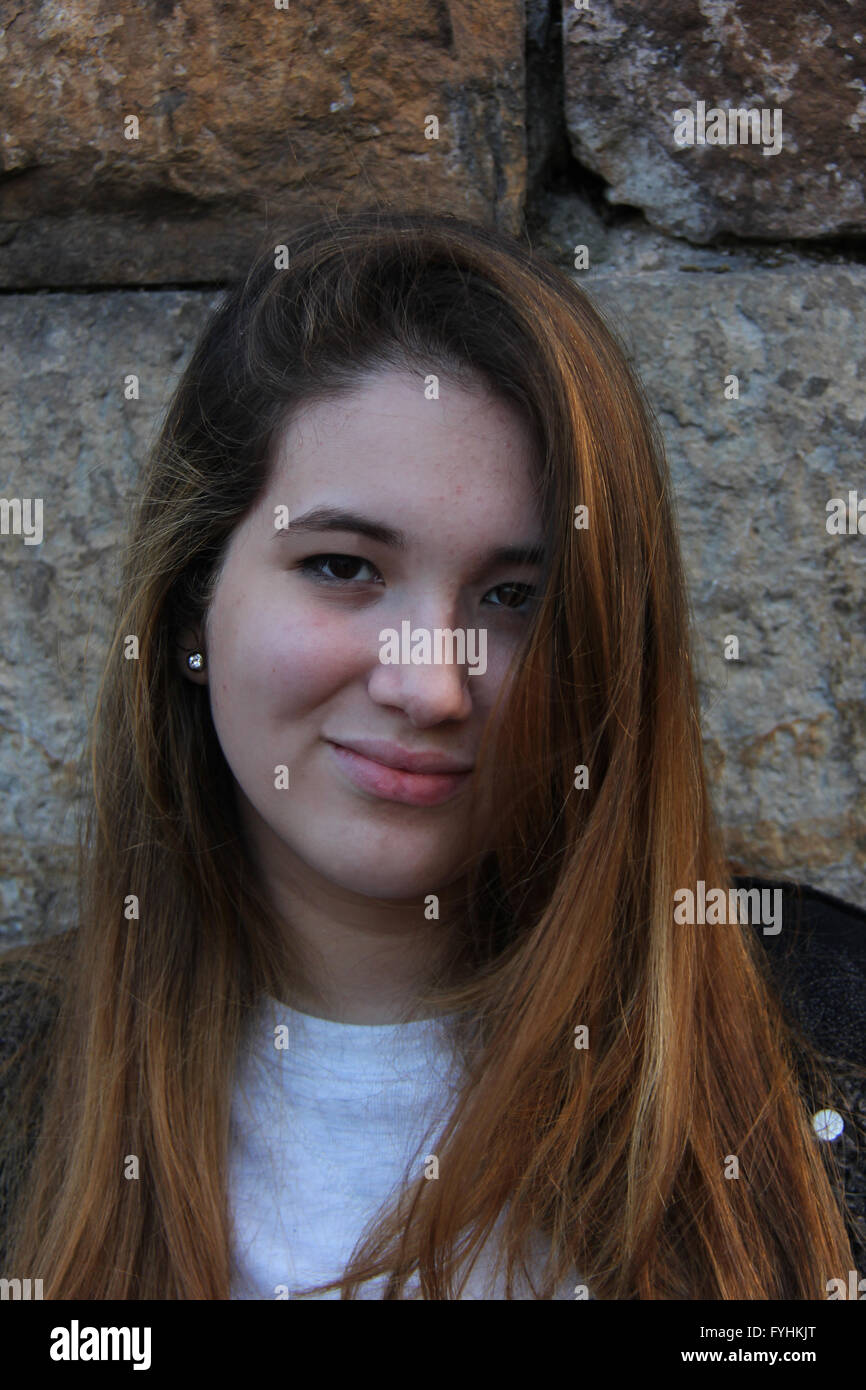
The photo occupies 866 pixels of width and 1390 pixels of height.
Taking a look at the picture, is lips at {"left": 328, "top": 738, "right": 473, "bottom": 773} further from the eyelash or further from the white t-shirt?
the white t-shirt

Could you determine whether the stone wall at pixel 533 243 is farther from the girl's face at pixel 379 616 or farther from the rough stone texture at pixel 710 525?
the girl's face at pixel 379 616

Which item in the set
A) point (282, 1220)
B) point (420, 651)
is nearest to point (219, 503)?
point (420, 651)

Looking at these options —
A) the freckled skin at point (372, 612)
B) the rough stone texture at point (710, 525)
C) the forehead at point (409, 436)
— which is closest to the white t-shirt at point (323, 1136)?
the freckled skin at point (372, 612)

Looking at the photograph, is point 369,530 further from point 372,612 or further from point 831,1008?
point 831,1008

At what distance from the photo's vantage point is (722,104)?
4.60 ft

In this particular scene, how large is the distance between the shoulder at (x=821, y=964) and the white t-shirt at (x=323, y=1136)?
34cm

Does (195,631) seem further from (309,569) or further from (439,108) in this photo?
(439,108)

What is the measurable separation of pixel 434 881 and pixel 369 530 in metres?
0.34

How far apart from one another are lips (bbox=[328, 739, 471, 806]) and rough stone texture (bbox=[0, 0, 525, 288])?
660mm

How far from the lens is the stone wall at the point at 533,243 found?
1.40m

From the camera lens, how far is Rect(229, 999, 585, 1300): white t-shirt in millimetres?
1164

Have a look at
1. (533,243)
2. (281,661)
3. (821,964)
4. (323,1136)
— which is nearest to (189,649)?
(281,661)

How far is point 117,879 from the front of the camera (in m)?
1.37

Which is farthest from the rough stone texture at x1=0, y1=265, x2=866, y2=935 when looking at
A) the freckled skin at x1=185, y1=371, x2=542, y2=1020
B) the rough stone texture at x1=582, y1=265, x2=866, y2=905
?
the freckled skin at x1=185, y1=371, x2=542, y2=1020
